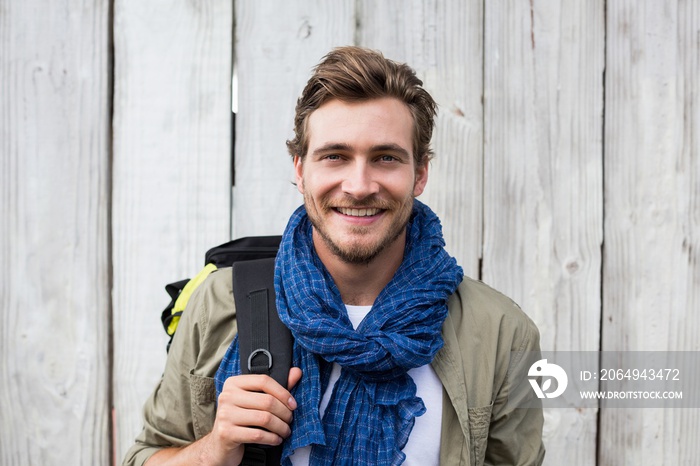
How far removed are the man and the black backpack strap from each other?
4 cm

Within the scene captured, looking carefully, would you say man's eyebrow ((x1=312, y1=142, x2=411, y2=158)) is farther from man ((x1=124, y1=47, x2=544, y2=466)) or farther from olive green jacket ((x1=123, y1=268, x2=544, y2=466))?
olive green jacket ((x1=123, y1=268, x2=544, y2=466))

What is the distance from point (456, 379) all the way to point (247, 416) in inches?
21.2

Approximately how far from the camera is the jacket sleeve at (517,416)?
1.71 metres

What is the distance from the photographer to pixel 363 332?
164 centimetres

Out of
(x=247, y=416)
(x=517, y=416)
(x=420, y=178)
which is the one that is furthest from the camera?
(x=420, y=178)

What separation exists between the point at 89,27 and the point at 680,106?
197 centimetres

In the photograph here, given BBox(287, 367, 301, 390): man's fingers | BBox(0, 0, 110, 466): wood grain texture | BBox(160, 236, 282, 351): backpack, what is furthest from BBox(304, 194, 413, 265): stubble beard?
BBox(0, 0, 110, 466): wood grain texture

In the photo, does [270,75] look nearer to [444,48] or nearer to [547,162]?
[444,48]

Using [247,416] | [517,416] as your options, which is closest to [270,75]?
[247,416]

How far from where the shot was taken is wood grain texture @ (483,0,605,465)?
212cm

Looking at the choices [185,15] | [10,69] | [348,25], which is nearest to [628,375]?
[348,25]

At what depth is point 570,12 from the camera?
2115mm

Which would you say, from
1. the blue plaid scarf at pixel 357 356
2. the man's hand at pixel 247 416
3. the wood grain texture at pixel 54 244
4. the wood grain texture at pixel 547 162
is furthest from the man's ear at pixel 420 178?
the wood grain texture at pixel 54 244

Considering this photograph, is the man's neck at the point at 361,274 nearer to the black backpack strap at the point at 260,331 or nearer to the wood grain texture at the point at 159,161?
the black backpack strap at the point at 260,331
